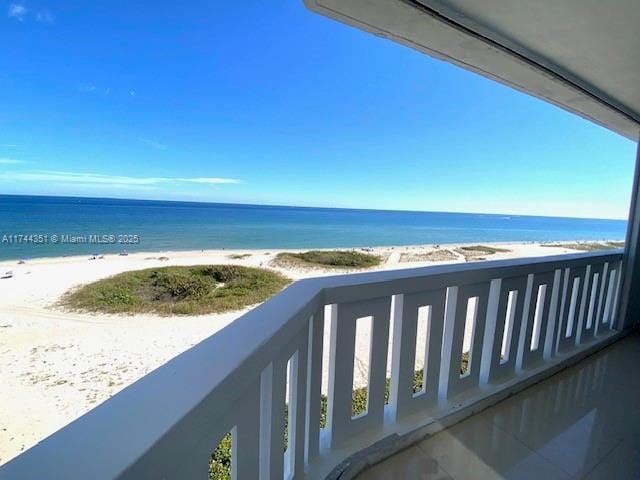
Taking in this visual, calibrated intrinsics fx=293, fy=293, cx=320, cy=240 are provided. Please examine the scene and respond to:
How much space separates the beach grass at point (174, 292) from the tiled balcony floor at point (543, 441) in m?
1.41

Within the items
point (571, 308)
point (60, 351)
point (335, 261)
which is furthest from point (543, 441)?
point (335, 261)

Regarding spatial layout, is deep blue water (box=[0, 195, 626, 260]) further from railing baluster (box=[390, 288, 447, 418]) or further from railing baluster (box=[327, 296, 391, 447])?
railing baluster (box=[390, 288, 447, 418])

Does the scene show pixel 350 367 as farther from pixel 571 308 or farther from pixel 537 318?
pixel 571 308

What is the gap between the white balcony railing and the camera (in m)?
0.30

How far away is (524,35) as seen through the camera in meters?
1.14

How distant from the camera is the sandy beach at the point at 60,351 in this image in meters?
0.95

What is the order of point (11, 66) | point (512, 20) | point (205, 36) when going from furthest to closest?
point (205, 36)
point (11, 66)
point (512, 20)

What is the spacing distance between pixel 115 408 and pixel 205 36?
Result: 20.5 feet

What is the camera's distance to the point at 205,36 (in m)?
5.05

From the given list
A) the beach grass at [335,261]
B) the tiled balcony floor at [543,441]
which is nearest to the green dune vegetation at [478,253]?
the beach grass at [335,261]

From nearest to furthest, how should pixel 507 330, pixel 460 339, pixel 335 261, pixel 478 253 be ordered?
pixel 460 339 < pixel 507 330 < pixel 335 261 < pixel 478 253

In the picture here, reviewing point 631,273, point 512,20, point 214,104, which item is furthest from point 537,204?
point 512,20

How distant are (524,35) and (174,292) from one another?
9.90 feet

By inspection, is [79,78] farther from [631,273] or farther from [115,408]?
[631,273]
